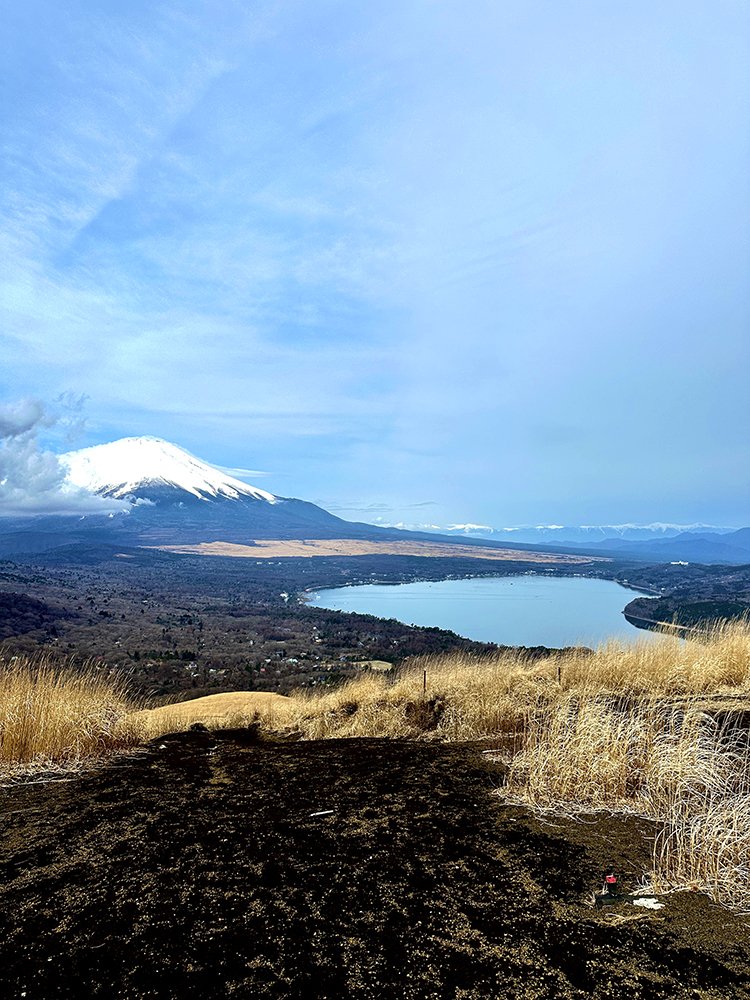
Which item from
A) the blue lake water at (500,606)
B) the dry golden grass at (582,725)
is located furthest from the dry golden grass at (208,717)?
the blue lake water at (500,606)

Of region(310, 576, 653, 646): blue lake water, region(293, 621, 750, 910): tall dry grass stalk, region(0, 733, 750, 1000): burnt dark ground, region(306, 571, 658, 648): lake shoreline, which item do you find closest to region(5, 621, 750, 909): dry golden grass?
region(293, 621, 750, 910): tall dry grass stalk

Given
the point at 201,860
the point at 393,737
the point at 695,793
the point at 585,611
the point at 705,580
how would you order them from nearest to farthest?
the point at 201,860 < the point at 695,793 < the point at 393,737 < the point at 585,611 < the point at 705,580

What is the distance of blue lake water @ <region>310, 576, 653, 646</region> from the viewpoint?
63250 millimetres

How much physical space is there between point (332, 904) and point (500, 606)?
10496 cm

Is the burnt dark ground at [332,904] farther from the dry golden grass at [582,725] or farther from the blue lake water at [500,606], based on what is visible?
the blue lake water at [500,606]

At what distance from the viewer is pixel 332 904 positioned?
260 centimetres

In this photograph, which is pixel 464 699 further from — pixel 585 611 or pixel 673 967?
pixel 585 611

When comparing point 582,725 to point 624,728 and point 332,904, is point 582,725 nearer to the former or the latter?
point 624,728

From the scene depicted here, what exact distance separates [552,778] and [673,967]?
2036 mm

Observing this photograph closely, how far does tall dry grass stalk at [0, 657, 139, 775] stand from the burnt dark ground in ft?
3.01

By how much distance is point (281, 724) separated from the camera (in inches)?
348

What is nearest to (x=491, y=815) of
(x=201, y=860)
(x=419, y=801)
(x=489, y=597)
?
(x=419, y=801)

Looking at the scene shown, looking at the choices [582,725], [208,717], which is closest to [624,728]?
[582,725]

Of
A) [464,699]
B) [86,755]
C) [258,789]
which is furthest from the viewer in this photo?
[464,699]
